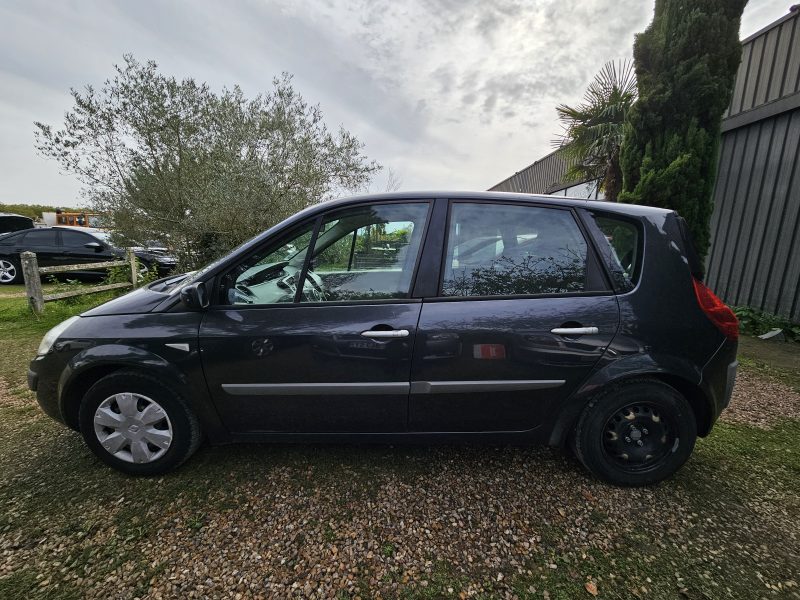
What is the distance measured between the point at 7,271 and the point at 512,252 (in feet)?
39.2

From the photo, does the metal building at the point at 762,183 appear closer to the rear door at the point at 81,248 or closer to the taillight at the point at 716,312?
the taillight at the point at 716,312

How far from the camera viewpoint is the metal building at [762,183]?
514 cm

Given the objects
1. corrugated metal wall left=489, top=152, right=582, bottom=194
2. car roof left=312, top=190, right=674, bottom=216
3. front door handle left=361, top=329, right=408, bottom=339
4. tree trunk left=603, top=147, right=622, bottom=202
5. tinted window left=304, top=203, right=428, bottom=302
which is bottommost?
front door handle left=361, top=329, right=408, bottom=339

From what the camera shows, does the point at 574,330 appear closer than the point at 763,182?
Yes

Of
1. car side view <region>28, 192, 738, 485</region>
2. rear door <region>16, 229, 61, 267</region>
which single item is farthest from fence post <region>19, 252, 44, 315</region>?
car side view <region>28, 192, 738, 485</region>

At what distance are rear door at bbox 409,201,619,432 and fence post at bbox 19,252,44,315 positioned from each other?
6.54 meters

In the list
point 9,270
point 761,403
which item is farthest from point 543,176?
point 9,270

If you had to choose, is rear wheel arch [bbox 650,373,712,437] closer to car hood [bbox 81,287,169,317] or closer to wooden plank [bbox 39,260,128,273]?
car hood [bbox 81,287,169,317]

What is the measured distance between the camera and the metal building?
514 cm

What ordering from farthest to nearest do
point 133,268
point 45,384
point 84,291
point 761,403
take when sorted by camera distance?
point 133,268, point 84,291, point 761,403, point 45,384

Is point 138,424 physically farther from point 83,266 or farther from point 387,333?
point 83,266

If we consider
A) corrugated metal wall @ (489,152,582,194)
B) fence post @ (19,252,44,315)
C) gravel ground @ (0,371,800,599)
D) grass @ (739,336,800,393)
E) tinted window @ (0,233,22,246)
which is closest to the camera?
gravel ground @ (0,371,800,599)

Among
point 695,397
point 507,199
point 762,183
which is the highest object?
point 762,183

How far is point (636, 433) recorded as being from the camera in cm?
208
